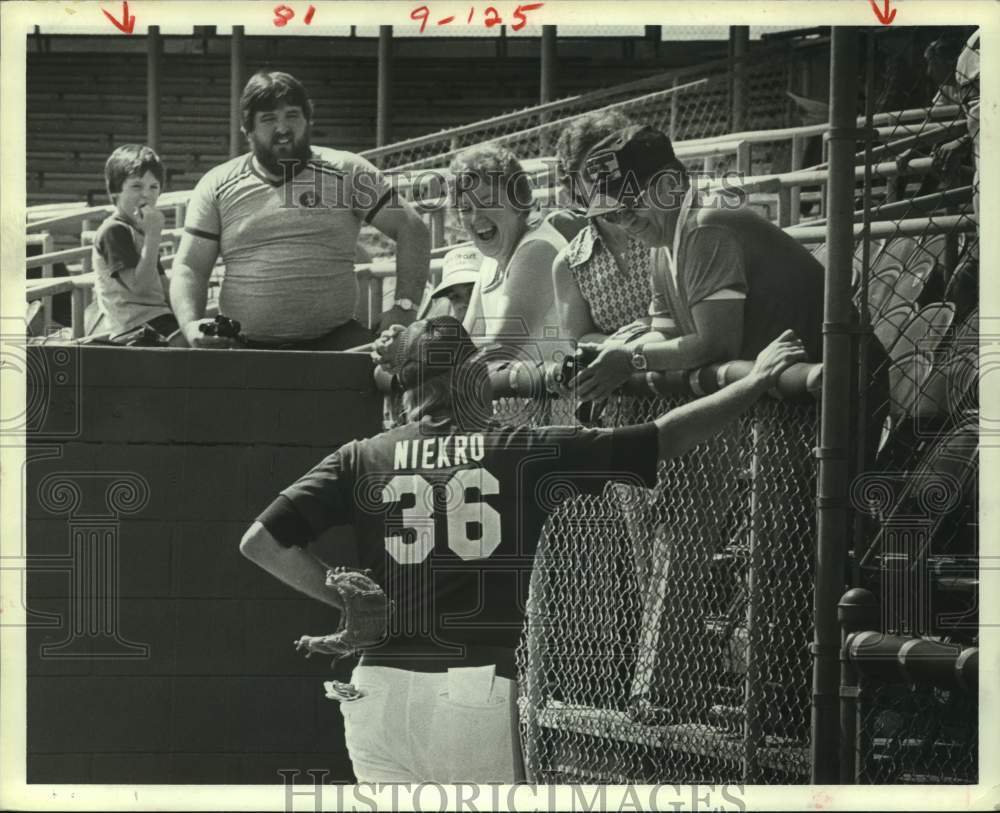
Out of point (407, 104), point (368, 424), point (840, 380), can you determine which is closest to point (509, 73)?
point (407, 104)

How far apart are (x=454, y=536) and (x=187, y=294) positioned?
160 cm

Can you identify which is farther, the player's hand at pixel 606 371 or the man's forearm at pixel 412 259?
the man's forearm at pixel 412 259

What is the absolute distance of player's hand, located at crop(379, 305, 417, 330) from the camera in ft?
17.6

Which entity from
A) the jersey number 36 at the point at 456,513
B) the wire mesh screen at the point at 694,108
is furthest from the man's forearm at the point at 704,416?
the wire mesh screen at the point at 694,108

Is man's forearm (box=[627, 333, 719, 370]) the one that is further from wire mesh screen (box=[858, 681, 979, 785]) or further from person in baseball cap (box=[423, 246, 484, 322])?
person in baseball cap (box=[423, 246, 484, 322])

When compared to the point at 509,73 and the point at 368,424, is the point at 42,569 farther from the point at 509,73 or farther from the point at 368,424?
the point at 509,73

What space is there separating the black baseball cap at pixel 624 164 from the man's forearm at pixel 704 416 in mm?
651

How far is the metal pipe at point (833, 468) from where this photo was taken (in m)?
4.09

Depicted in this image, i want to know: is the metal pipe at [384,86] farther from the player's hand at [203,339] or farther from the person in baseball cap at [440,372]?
the person in baseball cap at [440,372]

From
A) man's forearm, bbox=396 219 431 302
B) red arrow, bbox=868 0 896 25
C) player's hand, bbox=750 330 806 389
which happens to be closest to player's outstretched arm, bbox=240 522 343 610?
Result: man's forearm, bbox=396 219 431 302

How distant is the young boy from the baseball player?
1.60 m

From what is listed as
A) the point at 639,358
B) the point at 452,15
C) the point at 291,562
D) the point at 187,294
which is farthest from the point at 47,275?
the point at 639,358

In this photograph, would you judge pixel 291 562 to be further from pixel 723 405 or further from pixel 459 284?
pixel 723 405

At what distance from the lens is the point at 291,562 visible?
4781 mm
